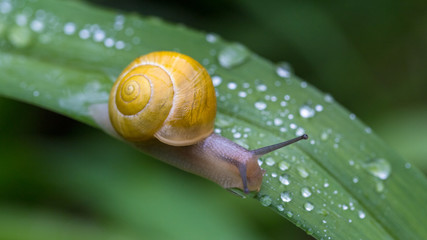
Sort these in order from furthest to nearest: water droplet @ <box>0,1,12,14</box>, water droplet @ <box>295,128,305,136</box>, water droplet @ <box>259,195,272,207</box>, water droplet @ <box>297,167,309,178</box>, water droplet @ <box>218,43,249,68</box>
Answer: water droplet @ <box>0,1,12,14</box> → water droplet @ <box>218,43,249,68</box> → water droplet @ <box>295,128,305,136</box> → water droplet @ <box>297,167,309,178</box> → water droplet @ <box>259,195,272,207</box>

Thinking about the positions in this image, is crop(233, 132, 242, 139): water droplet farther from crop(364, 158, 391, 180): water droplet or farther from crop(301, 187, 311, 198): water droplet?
crop(364, 158, 391, 180): water droplet

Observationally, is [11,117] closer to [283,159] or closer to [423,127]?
[283,159]

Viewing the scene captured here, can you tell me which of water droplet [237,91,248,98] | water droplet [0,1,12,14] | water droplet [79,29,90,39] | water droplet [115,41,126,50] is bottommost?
water droplet [237,91,248,98]

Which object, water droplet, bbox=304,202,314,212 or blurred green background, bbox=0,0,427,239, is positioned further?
blurred green background, bbox=0,0,427,239

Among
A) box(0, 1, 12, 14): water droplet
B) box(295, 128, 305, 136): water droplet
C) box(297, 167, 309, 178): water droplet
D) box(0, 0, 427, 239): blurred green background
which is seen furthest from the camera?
box(0, 0, 427, 239): blurred green background

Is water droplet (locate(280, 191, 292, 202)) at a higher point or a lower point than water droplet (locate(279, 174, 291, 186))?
lower

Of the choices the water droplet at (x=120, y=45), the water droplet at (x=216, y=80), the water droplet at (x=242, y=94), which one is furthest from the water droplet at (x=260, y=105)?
the water droplet at (x=120, y=45)

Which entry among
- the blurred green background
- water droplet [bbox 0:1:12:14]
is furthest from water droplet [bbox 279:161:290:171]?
water droplet [bbox 0:1:12:14]
